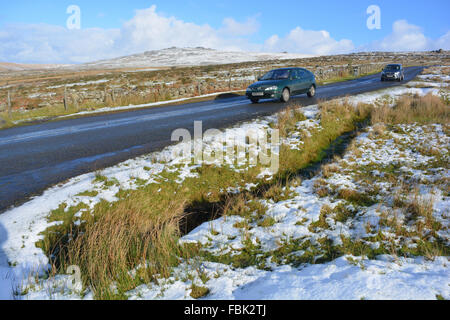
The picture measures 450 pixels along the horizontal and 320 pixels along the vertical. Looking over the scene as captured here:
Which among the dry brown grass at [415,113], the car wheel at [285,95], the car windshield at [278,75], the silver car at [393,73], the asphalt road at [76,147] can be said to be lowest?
the asphalt road at [76,147]

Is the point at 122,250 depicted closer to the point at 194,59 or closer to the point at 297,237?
the point at 297,237

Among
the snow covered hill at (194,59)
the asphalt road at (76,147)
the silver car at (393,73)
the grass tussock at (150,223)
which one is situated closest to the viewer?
the grass tussock at (150,223)

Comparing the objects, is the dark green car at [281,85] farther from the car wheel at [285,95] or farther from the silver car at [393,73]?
the silver car at [393,73]

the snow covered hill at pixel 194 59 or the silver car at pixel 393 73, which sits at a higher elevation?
the snow covered hill at pixel 194 59

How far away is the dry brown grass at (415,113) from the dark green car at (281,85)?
4.97 meters

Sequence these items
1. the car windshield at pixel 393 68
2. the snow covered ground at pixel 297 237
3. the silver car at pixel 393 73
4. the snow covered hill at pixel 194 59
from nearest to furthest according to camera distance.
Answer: the snow covered ground at pixel 297 237 < the silver car at pixel 393 73 < the car windshield at pixel 393 68 < the snow covered hill at pixel 194 59

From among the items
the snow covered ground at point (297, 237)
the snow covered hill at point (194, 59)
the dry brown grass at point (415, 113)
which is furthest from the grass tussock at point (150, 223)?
→ the snow covered hill at point (194, 59)

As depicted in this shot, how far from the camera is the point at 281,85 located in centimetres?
1549

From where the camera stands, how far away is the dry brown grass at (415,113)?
10812 millimetres

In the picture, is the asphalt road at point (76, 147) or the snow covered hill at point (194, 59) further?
the snow covered hill at point (194, 59)

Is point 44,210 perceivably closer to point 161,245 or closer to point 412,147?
point 161,245

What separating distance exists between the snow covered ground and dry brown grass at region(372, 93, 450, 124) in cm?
317

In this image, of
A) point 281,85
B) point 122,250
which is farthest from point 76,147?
point 281,85

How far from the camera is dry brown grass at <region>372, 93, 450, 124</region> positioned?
426 inches
